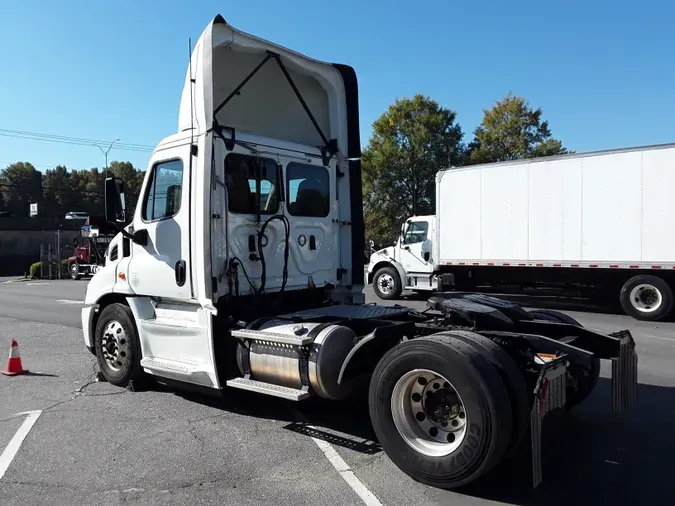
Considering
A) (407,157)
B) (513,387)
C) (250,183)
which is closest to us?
(513,387)

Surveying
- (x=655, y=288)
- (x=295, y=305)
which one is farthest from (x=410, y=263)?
(x=295, y=305)

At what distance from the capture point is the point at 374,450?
4.69 m

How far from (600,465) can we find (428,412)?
54.9 inches

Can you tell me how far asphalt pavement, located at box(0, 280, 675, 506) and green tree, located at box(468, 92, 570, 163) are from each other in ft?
117

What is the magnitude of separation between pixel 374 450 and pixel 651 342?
703 centimetres

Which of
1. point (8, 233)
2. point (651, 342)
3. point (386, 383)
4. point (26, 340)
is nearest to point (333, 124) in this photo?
point (386, 383)

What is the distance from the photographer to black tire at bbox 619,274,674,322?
12148 millimetres

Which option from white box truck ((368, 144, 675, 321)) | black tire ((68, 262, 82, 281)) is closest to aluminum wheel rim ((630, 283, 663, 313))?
white box truck ((368, 144, 675, 321))

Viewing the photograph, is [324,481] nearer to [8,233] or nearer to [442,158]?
[442,158]

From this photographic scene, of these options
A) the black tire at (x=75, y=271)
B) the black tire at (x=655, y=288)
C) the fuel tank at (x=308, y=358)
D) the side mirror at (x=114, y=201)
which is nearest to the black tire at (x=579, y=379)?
the fuel tank at (x=308, y=358)

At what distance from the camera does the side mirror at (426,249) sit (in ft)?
52.3

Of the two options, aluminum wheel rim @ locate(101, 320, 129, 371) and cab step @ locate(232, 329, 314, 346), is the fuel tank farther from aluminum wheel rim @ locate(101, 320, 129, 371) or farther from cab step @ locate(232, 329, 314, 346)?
aluminum wheel rim @ locate(101, 320, 129, 371)

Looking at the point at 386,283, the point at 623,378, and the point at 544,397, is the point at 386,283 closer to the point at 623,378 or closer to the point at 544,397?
the point at 623,378

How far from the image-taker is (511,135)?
41062 mm
